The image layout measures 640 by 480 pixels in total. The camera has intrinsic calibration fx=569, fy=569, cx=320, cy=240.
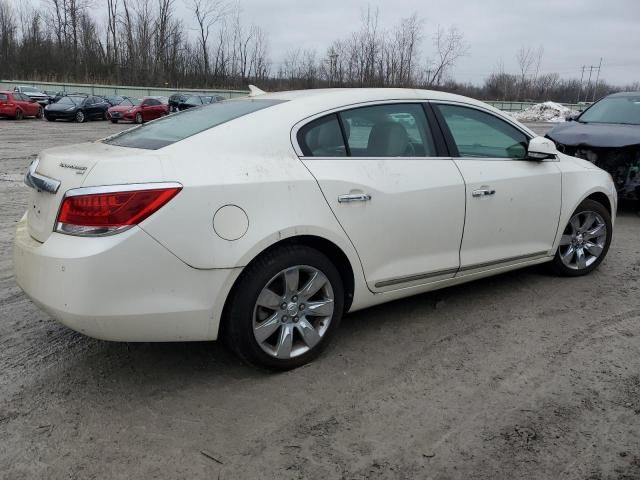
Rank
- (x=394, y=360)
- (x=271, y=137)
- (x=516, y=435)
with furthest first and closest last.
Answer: (x=394, y=360)
(x=271, y=137)
(x=516, y=435)

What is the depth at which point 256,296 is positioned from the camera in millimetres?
2986

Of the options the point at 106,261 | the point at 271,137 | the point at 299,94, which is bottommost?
the point at 106,261

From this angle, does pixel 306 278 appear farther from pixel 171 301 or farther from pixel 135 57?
pixel 135 57

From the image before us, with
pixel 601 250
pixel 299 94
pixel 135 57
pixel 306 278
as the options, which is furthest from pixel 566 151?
pixel 135 57

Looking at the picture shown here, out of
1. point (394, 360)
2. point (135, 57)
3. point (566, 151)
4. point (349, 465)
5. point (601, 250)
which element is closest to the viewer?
point (349, 465)

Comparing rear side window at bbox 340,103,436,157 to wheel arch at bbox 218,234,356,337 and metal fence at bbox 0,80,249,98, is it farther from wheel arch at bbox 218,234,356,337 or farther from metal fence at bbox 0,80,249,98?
metal fence at bbox 0,80,249,98

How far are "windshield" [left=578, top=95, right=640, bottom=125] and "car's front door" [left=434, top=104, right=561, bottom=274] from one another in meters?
4.83

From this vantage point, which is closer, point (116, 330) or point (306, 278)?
point (116, 330)

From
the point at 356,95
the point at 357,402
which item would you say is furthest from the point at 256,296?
the point at 356,95

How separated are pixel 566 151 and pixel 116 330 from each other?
22.9 feet

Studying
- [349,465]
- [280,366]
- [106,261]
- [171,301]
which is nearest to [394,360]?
[280,366]

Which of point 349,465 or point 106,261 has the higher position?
point 106,261

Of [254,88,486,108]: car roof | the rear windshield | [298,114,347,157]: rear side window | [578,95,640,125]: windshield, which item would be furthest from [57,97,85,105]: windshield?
[298,114,347,157]: rear side window

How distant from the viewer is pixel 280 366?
3211mm
